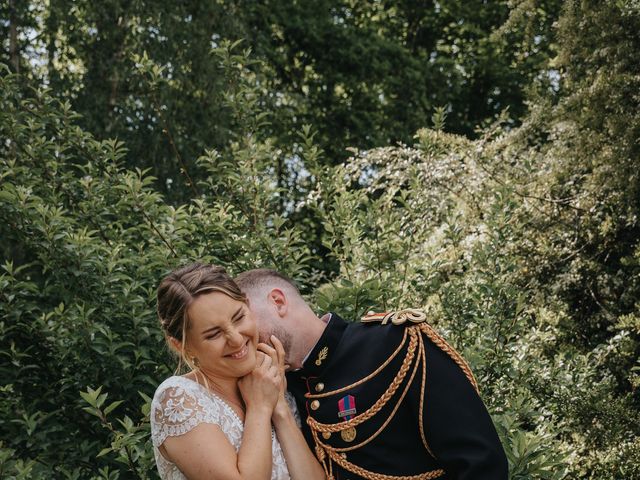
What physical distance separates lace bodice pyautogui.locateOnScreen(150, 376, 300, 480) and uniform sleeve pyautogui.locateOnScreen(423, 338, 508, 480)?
508mm

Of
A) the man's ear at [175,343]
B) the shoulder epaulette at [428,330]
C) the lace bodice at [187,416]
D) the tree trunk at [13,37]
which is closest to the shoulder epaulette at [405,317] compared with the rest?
the shoulder epaulette at [428,330]

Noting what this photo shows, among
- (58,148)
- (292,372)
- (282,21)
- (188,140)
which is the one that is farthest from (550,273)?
(282,21)

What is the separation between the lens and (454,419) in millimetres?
2299

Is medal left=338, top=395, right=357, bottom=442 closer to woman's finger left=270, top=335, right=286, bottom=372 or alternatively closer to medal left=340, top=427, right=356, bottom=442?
medal left=340, top=427, right=356, bottom=442

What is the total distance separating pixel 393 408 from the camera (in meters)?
2.46

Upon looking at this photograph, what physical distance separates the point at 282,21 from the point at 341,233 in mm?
13938

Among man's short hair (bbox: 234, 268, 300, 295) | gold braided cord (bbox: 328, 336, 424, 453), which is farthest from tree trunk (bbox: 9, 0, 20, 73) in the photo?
Result: gold braided cord (bbox: 328, 336, 424, 453)

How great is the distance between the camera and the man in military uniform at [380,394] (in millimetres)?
2301

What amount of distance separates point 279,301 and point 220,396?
35cm

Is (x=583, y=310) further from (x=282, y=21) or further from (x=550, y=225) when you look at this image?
(x=282, y=21)

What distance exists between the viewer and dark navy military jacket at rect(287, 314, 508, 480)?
2279 millimetres

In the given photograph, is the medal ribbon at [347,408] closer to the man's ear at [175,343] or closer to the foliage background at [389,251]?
the man's ear at [175,343]

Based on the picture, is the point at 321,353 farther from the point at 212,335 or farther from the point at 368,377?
the point at 212,335

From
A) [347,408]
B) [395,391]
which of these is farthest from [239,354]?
[395,391]
